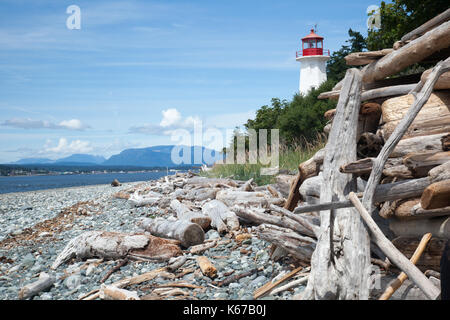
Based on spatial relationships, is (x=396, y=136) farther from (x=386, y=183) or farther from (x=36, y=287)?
(x=36, y=287)

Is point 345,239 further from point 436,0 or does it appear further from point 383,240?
point 436,0

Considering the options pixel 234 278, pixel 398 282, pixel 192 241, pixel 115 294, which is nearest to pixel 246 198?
pixel 192 241

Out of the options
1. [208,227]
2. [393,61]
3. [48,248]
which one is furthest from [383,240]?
[48,248]

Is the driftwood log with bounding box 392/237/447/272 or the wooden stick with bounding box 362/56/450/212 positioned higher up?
the wooden stick with bounding box 362/56/450/212

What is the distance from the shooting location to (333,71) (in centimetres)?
3338

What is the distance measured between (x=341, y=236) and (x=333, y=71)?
3166cm

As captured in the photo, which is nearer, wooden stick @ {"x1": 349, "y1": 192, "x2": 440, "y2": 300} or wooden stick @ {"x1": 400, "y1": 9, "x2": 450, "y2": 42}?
wooden stick @ {"x1": 349, "y1": 192, "x2": 440, "y2": 300}

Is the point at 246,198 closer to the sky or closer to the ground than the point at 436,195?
closer to the ground

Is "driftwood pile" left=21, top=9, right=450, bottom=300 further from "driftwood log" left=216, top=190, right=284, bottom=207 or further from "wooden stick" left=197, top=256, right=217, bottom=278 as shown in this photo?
"driftwood log" left=216, top=190, right=284, bottom=207

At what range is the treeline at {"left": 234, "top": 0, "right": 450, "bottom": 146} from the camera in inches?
621

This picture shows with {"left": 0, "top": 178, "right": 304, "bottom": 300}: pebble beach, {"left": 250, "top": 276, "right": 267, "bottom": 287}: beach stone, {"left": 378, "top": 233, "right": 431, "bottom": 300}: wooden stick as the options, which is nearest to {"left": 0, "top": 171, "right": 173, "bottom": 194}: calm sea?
{"left": 0, "top": 178, "right": 304, "bottom": 300}: pebble beach

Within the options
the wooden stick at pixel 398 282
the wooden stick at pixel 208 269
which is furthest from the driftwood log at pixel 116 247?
the wooden stick at pixel 398 282

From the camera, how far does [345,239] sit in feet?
12.7
